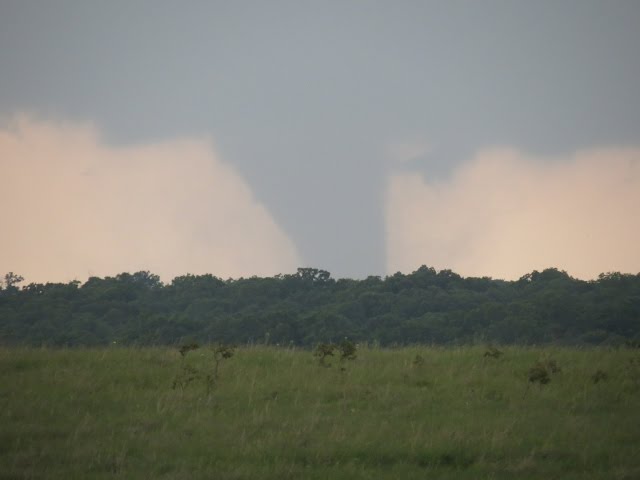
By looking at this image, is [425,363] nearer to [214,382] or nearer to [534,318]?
[214,382]

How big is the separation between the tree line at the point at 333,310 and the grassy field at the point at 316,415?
17032mm

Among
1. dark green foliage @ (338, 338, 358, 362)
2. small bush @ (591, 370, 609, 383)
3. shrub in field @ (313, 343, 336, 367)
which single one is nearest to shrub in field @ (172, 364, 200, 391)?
shrub in field @ (313, 343, 336, 367)

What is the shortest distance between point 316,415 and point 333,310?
43.8 meters

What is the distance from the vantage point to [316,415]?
41.6 ft

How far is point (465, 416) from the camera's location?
502 inches

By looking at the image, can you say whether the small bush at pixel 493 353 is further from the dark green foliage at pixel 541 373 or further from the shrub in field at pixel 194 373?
the shrub in field at pixel 194 373

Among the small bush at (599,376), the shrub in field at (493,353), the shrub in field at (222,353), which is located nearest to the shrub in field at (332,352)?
the shrub in field at (222,353)

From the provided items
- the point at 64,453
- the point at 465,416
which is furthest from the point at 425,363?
the point at 64,453

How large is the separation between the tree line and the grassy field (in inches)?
671

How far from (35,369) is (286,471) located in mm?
7635

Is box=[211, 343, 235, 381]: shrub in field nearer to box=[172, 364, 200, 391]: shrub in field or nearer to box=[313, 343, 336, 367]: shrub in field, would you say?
box=[172, 364, 200, 391]: shrub in field

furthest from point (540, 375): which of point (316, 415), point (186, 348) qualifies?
point (186, 348)

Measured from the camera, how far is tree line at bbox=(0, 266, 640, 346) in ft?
145

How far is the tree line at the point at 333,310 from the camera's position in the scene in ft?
145
